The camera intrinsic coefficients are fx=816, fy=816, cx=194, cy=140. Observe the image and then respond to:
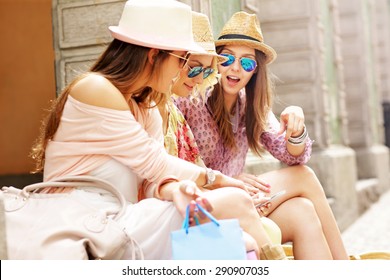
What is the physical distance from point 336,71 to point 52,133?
7.52m

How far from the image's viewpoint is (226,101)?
4.48 meters

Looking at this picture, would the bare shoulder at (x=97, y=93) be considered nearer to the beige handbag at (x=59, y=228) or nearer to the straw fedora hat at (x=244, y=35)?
the beige handbag at (x=59, y=228)

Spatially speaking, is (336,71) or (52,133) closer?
(52,133)

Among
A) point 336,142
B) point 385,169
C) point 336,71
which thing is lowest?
point 385,169

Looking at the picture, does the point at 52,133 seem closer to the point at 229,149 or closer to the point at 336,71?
the point at 229,149

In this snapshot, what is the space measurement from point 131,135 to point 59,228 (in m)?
0.50

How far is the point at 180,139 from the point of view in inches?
165

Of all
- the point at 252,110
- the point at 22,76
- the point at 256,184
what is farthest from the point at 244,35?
the point at 22,76

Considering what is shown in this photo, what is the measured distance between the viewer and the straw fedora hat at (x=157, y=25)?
331 centimetres

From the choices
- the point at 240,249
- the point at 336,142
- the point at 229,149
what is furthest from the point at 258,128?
the point at 336,142

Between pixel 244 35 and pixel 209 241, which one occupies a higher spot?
pixel 244 35

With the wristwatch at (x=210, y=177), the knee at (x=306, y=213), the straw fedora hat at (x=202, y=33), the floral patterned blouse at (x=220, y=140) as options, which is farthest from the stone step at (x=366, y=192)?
the wristwatch at (x=210, y=177)

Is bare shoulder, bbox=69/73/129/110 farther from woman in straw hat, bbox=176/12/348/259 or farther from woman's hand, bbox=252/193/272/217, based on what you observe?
woman in straw hat, bbox=176/12/348/259

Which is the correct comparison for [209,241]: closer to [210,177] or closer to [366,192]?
[210,177]
